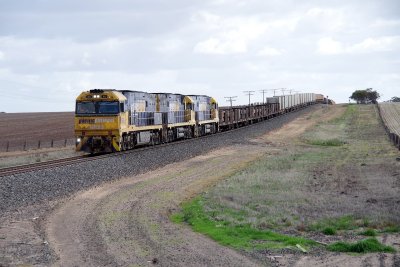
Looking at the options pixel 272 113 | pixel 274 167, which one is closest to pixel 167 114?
pixel 274 167

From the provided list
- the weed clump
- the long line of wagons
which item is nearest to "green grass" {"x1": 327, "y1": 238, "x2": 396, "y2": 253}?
the long line of wagons

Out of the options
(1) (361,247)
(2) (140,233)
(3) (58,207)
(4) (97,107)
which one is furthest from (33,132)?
(1) (361,247)

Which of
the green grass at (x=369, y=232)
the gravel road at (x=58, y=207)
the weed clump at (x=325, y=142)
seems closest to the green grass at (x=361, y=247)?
the green grass at (x=369, y=232)

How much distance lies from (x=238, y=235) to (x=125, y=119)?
782 inches

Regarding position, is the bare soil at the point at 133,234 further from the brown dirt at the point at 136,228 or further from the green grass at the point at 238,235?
the green grass at the point at 238,235

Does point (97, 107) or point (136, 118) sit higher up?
point (97, 107)

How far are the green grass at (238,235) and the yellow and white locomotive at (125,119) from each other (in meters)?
16.2

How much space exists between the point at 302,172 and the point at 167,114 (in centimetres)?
1707

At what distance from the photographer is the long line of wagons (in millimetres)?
29875

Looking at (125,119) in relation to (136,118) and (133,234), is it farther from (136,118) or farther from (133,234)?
(133,234)

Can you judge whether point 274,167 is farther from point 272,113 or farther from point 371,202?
point 272,113

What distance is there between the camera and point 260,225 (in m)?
13.0

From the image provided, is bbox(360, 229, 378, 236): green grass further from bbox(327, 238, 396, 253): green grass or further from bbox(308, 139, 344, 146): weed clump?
bbox(308, 139, 344, 146): weed clump

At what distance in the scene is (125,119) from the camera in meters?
31.0
